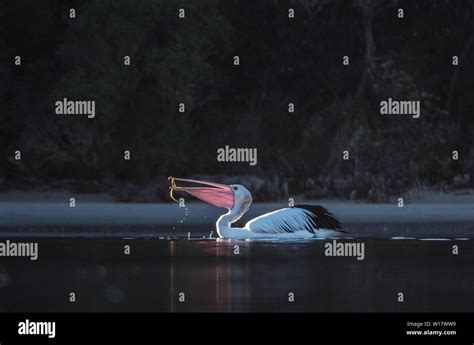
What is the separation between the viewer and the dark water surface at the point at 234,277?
648 inches

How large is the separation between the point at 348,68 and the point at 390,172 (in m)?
3.32

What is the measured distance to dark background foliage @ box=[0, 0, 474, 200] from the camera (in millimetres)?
33906

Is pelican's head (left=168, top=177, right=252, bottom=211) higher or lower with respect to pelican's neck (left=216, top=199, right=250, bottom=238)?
higher

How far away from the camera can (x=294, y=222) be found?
2562 centimetres

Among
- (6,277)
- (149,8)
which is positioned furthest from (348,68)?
(6,277)

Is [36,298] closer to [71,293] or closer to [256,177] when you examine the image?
[71,293]

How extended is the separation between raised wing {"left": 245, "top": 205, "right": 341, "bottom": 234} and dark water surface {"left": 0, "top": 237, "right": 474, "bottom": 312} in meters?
0.47

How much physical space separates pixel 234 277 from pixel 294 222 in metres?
6.50

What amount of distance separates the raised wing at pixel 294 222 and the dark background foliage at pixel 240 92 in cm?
726
